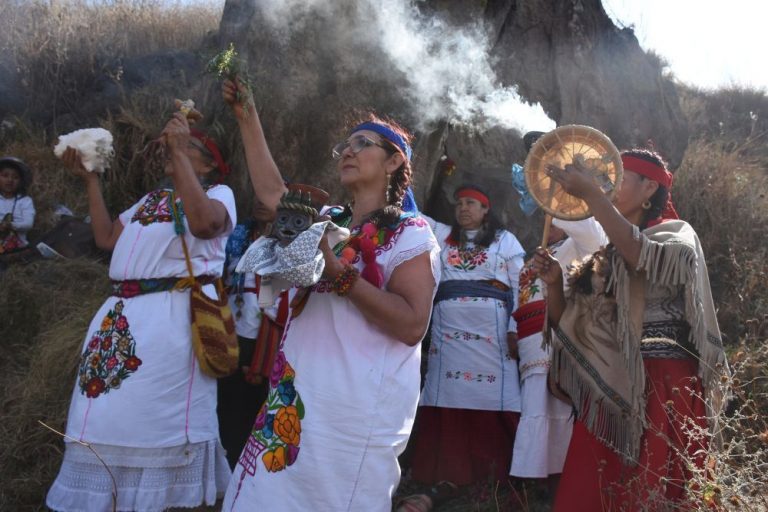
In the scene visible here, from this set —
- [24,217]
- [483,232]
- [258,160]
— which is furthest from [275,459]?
[24,217]

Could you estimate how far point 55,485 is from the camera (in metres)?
3.53

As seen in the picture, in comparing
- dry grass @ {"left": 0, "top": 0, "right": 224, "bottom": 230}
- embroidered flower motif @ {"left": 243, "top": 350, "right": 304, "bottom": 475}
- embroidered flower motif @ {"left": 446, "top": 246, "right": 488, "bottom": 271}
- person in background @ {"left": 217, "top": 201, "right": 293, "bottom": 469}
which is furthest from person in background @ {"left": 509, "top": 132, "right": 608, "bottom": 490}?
dry grass @ {"left": 0, "top": 0, "right": 224, "bottom": 230}

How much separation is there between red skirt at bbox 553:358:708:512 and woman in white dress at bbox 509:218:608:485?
100cm

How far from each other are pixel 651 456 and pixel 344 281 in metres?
1.46

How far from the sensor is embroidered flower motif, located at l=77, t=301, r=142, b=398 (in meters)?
3.49

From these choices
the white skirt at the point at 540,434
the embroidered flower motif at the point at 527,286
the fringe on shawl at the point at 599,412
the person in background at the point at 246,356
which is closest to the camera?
the fringe on shawl at the point at 599,412

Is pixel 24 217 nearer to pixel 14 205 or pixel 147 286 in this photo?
pixel 14 205

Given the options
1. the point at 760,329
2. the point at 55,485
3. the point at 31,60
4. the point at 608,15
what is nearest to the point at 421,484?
the point at 55,485

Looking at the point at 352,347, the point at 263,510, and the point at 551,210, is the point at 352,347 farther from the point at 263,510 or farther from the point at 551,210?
the point at 551,210

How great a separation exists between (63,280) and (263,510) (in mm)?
4470

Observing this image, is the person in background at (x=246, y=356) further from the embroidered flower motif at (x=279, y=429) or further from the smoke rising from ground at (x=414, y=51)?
the smoke rising from ground at (x=414, y=51)

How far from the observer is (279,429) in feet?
8.04

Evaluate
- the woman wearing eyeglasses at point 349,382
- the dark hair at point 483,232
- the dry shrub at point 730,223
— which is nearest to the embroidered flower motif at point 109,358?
the woman wearing eyeglasses at point 349,382

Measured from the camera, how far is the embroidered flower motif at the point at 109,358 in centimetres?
349
